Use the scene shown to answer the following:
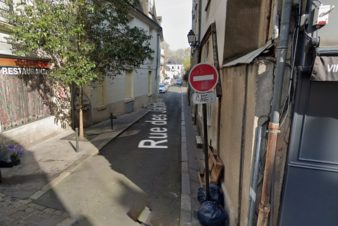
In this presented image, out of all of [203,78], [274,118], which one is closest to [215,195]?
[203,78]

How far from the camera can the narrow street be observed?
4.62 m

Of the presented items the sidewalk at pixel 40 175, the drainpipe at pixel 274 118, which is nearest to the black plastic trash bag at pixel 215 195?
the drainpipe at pixel 274 118

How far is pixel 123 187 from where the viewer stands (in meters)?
5.68

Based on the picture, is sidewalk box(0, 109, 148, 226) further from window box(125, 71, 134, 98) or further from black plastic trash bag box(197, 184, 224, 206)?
window box(125, 71, 134, 98)

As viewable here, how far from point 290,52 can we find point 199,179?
4.55m

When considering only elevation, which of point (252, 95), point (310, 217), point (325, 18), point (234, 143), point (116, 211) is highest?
point (325, 18)

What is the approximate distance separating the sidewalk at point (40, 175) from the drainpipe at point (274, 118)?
→ 3437 mm

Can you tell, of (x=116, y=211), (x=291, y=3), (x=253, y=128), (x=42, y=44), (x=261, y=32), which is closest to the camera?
(x=291, y=3)

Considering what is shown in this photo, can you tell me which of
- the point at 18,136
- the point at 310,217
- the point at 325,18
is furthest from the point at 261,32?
the point at 18,136

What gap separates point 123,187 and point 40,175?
87.3 inches

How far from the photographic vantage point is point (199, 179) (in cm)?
629

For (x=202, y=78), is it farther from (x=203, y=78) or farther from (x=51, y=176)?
(x=51, y=176)

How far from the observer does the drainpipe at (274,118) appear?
8.12 ft

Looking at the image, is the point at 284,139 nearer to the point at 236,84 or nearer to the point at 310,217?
the point at 310,217
